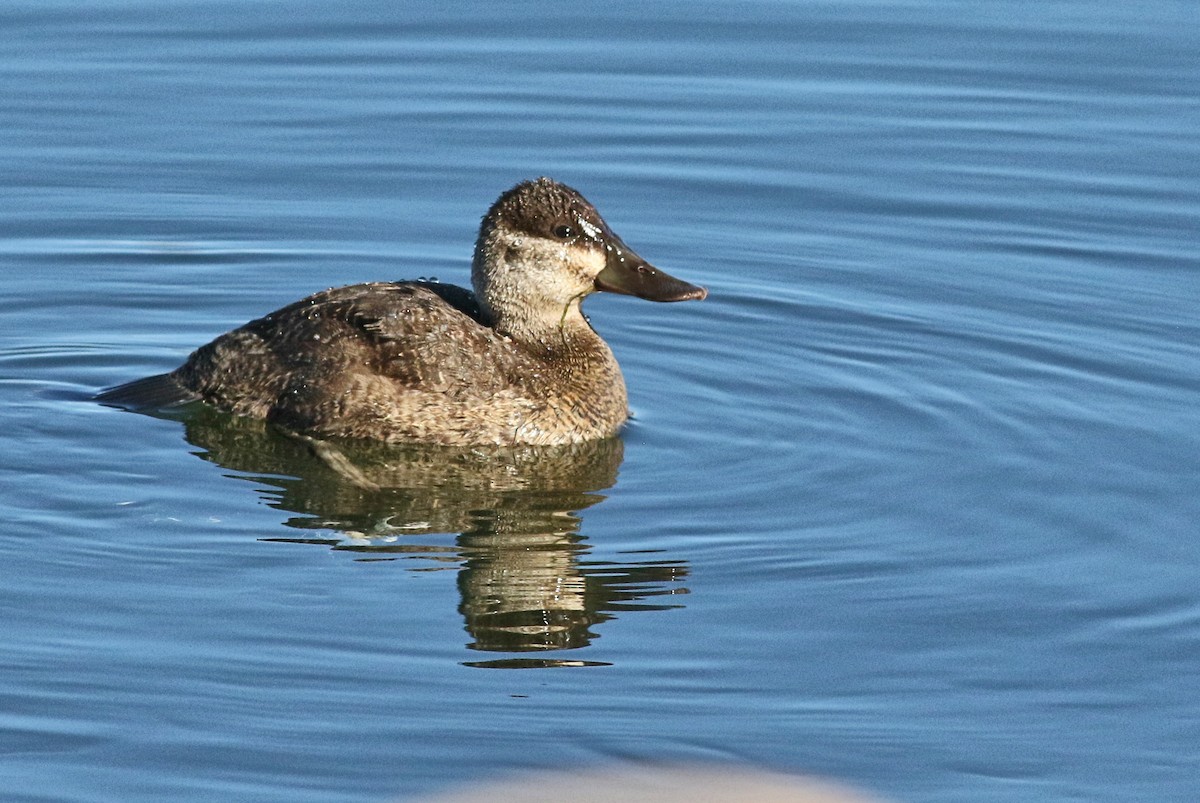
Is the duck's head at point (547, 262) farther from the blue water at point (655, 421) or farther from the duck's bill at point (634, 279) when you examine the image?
the blue water at point (655, 421)

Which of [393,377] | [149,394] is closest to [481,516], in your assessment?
[393,377]

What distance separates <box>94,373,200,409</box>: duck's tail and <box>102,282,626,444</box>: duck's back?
0.10 m

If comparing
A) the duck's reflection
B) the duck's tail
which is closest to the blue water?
the duck's reflection

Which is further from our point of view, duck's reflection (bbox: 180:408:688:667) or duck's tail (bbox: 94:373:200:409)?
duck's tail (bbox: 94:373:200:409)

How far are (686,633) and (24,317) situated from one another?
15.5ft

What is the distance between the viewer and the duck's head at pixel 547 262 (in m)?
8.91

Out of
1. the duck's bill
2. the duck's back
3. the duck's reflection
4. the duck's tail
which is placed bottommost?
the duck's reflection

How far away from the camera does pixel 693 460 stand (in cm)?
873

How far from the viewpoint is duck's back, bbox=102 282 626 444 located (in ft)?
28.9

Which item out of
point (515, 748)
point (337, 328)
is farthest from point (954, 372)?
point (515, 748)

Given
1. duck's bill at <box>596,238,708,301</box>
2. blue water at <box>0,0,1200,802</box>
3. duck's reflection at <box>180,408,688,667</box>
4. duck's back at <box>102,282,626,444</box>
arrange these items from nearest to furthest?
blue water at <box>0,0,1200,802</box>, duck's reflection at <box>180,408,688,667</box>, duck's back at <box>102,282,626,444</box>, duck's bill at <box>596,238,708,301</box>

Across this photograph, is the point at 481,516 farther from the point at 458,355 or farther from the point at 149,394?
the point at 149,394

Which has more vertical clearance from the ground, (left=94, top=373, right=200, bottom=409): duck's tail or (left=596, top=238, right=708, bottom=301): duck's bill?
(left=596, top=238, right=708, bottom=301): duck's bill

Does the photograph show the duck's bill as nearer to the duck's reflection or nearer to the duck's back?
the duck's back
